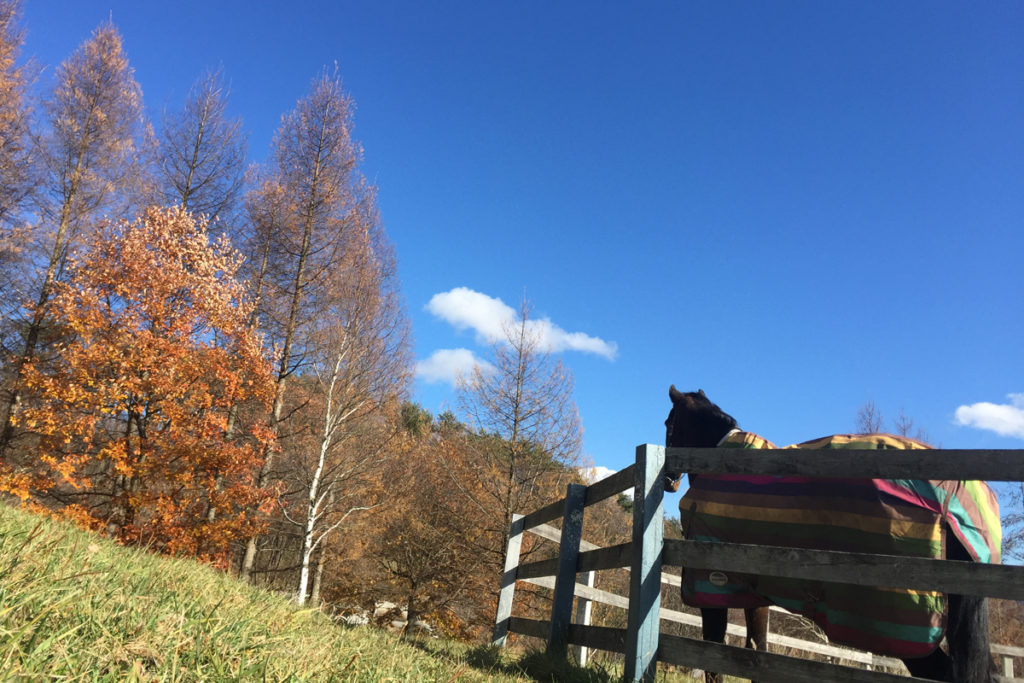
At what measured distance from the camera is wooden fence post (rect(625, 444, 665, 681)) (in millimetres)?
3205

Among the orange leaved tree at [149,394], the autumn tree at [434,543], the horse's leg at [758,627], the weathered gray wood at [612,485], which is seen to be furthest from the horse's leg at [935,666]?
the autumn tree at [434,543]

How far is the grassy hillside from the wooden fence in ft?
3.47

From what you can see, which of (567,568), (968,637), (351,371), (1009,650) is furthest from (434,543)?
(968,637)

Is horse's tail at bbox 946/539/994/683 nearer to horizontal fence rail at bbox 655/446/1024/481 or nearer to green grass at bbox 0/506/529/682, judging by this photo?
horizontal fence rail at bbox 655/446/1024/481

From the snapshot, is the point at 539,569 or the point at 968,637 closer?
the point at 968,637

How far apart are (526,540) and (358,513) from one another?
8870 mm

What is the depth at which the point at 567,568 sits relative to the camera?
4.52 meters

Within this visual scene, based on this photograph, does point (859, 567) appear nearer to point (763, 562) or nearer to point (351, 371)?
point (763, 562)

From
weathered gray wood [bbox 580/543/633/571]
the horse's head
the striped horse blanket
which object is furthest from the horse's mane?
weathered gray wood [bbox 580/543/633/571]

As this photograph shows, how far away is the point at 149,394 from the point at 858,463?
13.8m

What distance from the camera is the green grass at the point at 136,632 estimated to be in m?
1.71

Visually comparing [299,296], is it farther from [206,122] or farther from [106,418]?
[206,122]

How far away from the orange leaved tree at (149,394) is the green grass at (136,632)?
32.9 ft

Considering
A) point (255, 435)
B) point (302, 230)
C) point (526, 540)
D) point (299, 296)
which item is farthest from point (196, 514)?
point (526, 540)
